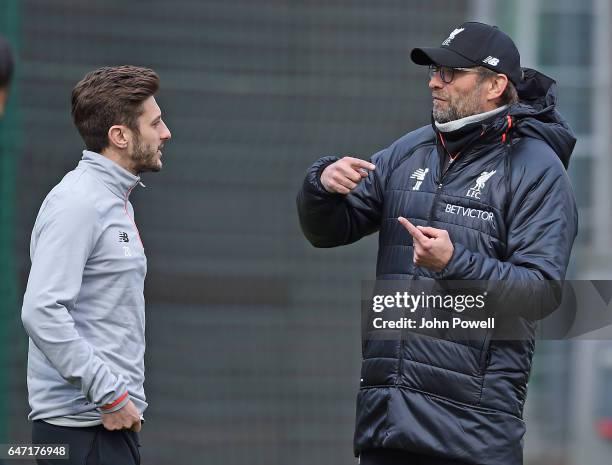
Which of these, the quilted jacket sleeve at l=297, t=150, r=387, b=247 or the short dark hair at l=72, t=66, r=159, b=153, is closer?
the short dark hair at l=72, t=66, r=159, b=153

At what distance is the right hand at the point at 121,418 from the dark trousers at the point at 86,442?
0.22 ft

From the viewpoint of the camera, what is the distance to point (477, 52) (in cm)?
348

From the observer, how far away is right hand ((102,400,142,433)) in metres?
3.11


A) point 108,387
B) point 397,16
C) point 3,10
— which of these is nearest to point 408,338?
point 108,387

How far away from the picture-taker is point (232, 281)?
17.4 feet

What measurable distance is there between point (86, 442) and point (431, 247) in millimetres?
1027

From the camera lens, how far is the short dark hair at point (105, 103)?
3293 millimetres

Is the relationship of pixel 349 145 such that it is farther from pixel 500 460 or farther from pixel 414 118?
pixel 500 460

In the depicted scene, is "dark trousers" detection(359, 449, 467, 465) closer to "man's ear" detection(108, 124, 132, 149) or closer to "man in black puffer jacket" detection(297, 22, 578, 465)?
"man in black puffer jacket" detection(297, 22, 578, 465)

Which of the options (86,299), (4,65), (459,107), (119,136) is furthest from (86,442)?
(459,107)

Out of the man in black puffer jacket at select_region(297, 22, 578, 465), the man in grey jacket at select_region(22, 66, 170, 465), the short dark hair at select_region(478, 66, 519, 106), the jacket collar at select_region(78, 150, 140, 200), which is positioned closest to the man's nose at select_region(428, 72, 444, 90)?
the man in black puffer jacket at select_region(297, 22, 578, 465)

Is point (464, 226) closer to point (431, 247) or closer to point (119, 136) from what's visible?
point (431, 247)

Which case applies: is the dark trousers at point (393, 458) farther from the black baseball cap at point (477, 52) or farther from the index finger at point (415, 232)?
the black baseball cap at point (477, 52)

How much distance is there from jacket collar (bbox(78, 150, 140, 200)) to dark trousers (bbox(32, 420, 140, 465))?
2.05ft
